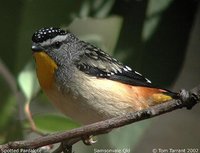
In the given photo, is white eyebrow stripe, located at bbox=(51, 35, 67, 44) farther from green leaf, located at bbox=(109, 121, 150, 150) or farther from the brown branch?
the brown branch

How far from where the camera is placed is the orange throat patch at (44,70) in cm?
221

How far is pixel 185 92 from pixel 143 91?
76cm

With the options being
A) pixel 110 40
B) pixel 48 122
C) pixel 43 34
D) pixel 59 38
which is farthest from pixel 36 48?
pixel 110 40

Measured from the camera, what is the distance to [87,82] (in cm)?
222

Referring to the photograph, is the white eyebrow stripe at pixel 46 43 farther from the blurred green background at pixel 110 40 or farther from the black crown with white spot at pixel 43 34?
the blurred green background at pixel 110 40

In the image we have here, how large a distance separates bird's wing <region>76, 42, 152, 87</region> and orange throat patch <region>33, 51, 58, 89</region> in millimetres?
128

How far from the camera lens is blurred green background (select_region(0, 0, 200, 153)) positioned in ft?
7.70

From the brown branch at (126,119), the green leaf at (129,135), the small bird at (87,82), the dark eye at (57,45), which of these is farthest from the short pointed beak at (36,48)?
the brown branch at (126,119)

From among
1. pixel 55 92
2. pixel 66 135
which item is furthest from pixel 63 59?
pixel 66 135

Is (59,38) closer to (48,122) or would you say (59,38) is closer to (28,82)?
(28,82)

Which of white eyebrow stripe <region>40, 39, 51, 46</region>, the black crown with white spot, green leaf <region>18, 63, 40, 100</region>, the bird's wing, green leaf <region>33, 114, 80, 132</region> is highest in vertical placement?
the black crown with white spot

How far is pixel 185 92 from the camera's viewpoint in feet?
5.08

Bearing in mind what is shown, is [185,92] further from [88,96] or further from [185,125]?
[185,125]

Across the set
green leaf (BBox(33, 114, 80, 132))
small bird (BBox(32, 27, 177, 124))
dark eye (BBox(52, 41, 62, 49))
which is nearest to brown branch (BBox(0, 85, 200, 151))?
small bird (BBox(32, 27, 177, 124))
